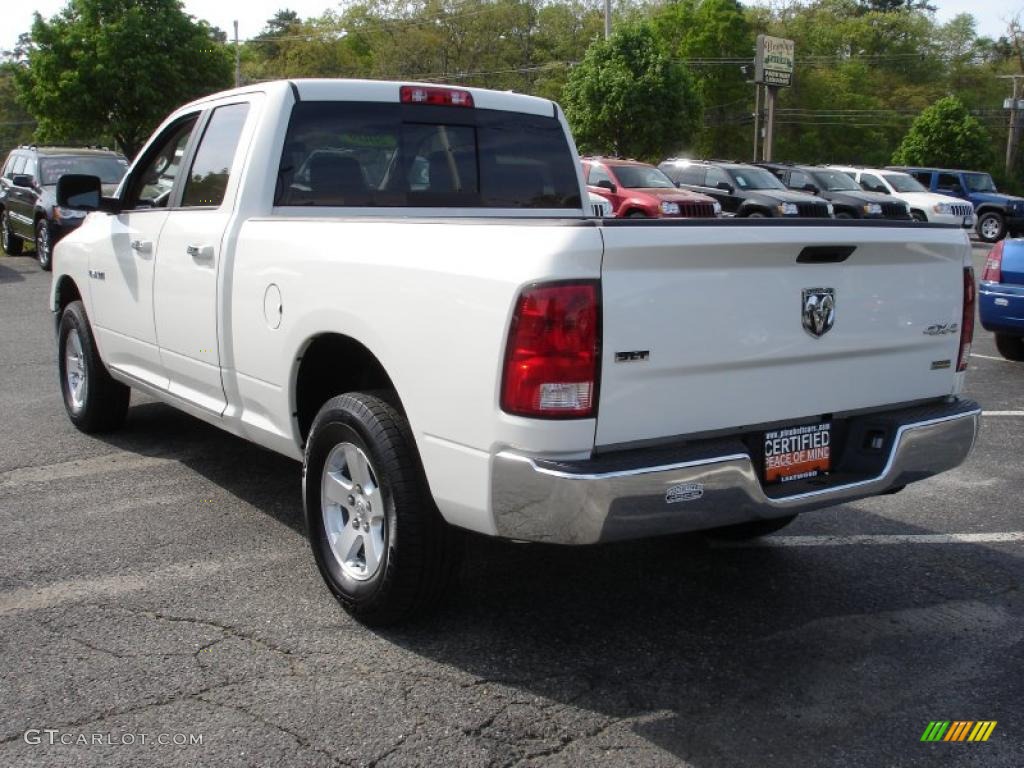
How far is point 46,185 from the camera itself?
52.0 feet

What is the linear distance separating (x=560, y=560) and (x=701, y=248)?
1.82 m

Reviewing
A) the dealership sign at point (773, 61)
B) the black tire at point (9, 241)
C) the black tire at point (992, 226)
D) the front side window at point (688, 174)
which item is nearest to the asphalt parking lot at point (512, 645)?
the black tire at point (9, 241)

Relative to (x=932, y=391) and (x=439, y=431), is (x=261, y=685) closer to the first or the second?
(x=439, y=431)

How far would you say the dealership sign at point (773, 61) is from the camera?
41.9 m

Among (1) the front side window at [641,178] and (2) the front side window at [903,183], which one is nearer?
(1) the front side window at [641,178]

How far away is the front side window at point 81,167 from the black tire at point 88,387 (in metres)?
9.98

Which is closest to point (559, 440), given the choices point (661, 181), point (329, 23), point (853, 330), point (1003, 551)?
point (853, 330)

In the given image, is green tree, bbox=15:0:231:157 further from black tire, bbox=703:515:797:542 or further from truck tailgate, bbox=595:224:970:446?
truck tailgate, bbox=595:224:970:446

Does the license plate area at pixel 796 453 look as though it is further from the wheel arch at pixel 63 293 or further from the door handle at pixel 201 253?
the wheel arch at pixel 63 293

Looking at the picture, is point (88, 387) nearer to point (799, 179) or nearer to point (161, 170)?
point (161, 170)

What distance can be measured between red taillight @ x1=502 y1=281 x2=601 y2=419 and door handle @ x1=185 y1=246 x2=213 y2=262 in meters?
2.06

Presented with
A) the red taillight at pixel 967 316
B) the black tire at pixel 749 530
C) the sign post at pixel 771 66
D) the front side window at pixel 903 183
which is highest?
the sign post at pixel 771 66

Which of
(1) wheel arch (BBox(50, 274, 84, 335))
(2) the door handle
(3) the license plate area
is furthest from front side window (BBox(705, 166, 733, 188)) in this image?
(3) the license plate area

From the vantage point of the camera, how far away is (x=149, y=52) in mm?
31219
